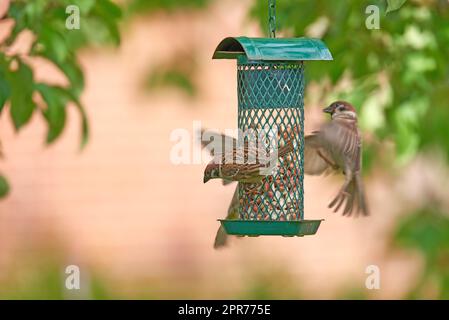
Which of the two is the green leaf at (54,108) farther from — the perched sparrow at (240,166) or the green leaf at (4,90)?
the perched sparrow at (240,166)

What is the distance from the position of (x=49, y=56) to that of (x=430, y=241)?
2457mm

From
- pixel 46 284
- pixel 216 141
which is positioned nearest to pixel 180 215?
pixel 46 284

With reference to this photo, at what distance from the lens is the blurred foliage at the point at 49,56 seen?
5.14m

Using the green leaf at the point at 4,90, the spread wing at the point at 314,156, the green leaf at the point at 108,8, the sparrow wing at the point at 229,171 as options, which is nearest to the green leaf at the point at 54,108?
the green leaf at the point at 4,90

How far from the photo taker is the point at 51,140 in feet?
17.3

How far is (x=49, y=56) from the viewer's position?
5332 mm

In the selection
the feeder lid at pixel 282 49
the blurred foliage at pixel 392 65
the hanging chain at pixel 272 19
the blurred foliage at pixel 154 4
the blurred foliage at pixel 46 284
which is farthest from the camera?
the blurred foliage at pixel 46 284

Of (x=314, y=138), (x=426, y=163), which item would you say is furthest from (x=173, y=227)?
(x=314, y=138)

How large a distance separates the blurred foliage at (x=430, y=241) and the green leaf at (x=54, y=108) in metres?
2.31

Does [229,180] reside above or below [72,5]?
below

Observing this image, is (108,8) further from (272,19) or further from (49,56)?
(272,19)

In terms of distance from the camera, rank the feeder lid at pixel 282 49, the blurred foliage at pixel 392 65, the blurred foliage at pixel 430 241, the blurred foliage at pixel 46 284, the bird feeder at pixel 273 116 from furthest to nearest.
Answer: the blurred foliage at pixel 46 284 → the blurred foliage at pixel 430 241 → the blurred foliage at pixel 392 65 → the bird feeder at pixel 273 116 → the feeder lid at pixel 282 49
